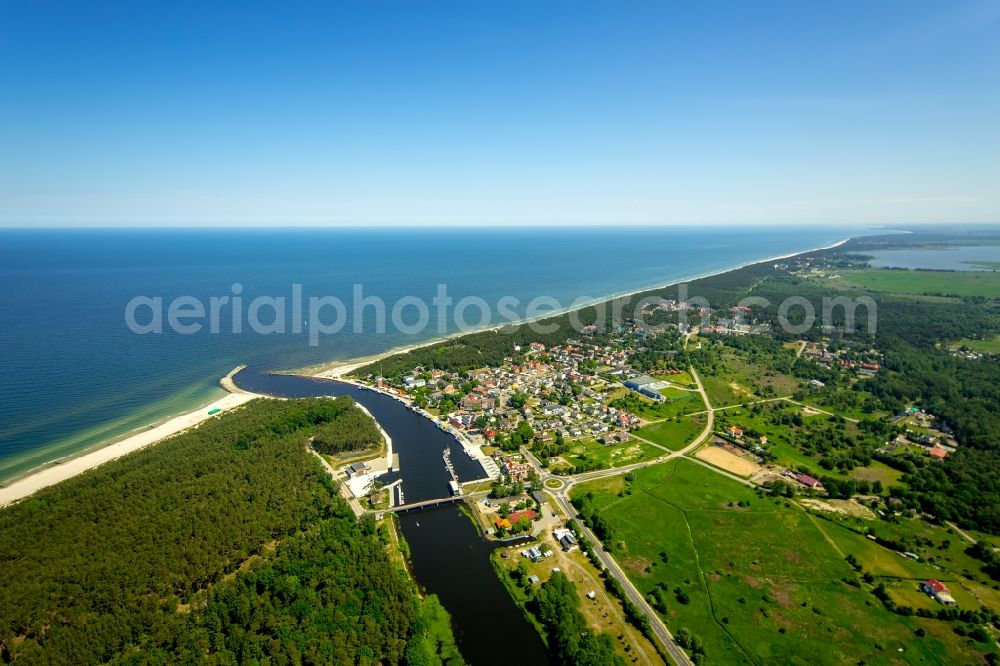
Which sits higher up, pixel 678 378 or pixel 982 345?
pixel 982 345

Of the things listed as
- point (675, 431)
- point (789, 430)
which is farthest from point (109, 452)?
point (789, 430)

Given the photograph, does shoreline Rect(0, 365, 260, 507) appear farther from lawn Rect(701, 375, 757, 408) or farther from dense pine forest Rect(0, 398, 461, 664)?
lawn Rect(701, 375, 757, 408)

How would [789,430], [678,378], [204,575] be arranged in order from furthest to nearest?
[678,378] < [789,430] < [204,575]

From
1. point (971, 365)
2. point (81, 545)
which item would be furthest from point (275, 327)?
point (971, 365)

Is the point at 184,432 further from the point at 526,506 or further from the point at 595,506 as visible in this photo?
the point at 595,506

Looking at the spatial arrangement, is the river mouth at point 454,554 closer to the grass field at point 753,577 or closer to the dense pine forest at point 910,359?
the grass field at point 753,577

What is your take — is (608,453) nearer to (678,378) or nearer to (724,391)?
(724,391)

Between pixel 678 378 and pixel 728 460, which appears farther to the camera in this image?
pixel 678 378

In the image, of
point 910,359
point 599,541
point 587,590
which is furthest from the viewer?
point 910,359

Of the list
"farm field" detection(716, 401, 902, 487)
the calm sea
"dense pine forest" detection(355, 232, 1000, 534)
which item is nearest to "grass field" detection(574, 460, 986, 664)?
"farm field" detection(716, 401, 902, 487)
